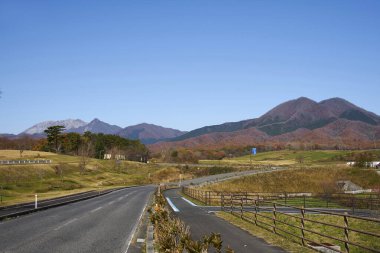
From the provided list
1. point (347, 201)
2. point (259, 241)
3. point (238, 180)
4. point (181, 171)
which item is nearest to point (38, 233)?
point (259, 241)

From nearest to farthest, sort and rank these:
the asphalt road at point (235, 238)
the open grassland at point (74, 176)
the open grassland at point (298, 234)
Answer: the asphalt road at point (235, 238) → the open grassland at point (298, 234) → the open grassland at point (74, 176)

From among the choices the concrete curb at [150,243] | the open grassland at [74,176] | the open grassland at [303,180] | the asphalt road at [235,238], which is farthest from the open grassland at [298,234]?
the open grassland at [303,180]

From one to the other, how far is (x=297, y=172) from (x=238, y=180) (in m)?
16.3

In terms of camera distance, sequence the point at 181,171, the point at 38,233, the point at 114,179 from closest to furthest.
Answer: the point at 38,233, the point at 114,179, the point at 181,171

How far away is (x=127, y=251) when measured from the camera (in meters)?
13.1

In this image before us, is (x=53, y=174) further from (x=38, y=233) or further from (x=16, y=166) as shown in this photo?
(x=38, y=233)

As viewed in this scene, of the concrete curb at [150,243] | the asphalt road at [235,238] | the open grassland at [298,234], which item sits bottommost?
the open grassland at [298,234]

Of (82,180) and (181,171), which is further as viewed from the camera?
(181,171)

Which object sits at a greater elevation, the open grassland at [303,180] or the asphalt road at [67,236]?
the asphalt road at [67,236]

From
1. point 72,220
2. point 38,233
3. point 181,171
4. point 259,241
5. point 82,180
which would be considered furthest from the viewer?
point 181,171

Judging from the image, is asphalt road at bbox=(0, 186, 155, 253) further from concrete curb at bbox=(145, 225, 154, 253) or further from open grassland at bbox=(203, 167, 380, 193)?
open grassland at bbox=(203, 167, 380, 193)

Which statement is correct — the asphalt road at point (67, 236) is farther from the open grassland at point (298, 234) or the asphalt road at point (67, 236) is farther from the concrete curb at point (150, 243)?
the open grassland at point (298, 234)

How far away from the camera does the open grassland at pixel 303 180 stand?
254 ft

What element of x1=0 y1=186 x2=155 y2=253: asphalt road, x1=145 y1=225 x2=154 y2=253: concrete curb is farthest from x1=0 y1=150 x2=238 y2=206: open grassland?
x1=145 y1=225 x2=154 y2=253: concrete curb
